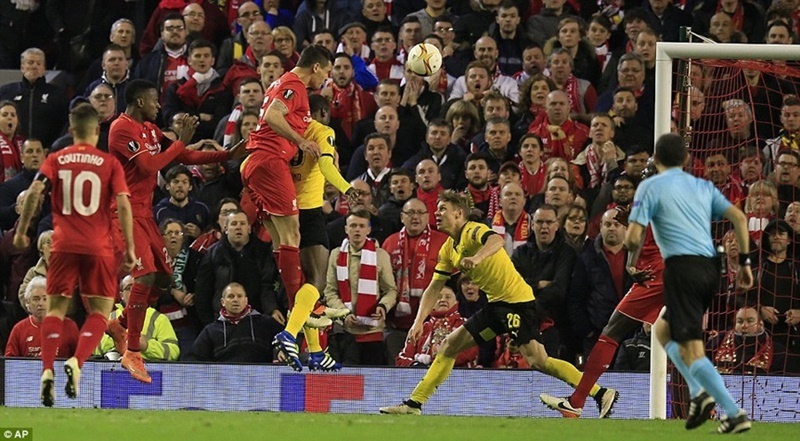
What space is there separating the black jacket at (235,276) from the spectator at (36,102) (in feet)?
12.8

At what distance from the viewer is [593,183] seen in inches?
646

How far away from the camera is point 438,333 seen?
15148mm

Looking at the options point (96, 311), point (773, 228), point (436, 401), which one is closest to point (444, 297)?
point (436, 401)

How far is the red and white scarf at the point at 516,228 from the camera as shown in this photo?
1574cm

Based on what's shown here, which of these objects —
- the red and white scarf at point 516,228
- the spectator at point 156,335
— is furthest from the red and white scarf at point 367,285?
the spectator at point 156,335

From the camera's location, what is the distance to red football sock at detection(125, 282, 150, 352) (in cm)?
1302

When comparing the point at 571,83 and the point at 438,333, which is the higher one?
the point at 571,83

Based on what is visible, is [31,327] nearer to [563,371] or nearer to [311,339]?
[311,339]

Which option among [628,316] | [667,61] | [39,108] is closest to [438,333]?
[628,316]

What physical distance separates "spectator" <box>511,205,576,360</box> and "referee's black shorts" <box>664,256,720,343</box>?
469 centimetres

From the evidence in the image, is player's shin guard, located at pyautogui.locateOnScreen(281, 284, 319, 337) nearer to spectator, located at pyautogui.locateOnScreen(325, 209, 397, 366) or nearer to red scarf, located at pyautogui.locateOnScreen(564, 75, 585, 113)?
spectator, located at pyautogui.locateOnScreen(325, 209, 397, 366)

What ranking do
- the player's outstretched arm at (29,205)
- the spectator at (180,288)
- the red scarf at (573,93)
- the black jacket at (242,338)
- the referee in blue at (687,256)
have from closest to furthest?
1. the referee in blue at (687,256)
2. the player's outstretched arm at (29,205)
3. the black jacket at (242,338)
4. the spectator at (180,288)
5. the red scarf at (573,93)

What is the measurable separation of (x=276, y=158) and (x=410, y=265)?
122 inches

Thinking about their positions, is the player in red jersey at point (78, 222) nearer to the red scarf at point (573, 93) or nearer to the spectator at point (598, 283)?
the spectator at point (598, 283)
